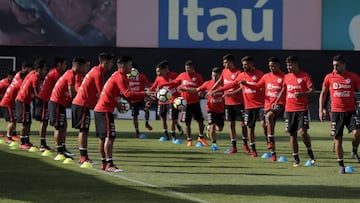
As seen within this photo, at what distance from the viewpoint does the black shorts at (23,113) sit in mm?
22734

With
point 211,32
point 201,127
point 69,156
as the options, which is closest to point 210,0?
point 211,32

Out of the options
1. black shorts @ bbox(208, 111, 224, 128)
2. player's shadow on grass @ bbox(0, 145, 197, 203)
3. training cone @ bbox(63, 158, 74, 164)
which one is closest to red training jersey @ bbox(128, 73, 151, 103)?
black shorts @ bbox(208, 111, 224, 128)

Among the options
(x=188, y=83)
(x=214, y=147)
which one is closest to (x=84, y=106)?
(x=214, y=147)

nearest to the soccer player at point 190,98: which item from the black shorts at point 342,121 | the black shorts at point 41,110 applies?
the black shorts at point 41,110

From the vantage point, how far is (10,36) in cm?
4225

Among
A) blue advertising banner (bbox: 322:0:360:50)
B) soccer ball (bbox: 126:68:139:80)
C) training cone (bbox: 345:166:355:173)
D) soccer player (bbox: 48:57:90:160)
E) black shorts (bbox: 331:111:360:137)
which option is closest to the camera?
black shorts (bbox: 331:111:360:137)

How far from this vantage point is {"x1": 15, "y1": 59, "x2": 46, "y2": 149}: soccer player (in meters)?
22.4

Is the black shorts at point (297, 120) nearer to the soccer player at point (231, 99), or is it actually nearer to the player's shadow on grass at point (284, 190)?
the soccer player at point (231, 99)

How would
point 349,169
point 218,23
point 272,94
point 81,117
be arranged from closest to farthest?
point 349,169 → point 81,117 → point 272,94 → point 218,23

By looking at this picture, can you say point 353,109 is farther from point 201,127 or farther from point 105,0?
point 105,0

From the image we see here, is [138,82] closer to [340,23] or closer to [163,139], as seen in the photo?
[163,139]

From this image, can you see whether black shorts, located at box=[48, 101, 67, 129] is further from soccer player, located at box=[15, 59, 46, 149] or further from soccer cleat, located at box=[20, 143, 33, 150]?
soccer cleat, located at box=[20, 143, 33, 150]

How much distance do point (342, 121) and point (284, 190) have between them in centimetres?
361

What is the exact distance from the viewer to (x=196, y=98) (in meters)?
25.4
